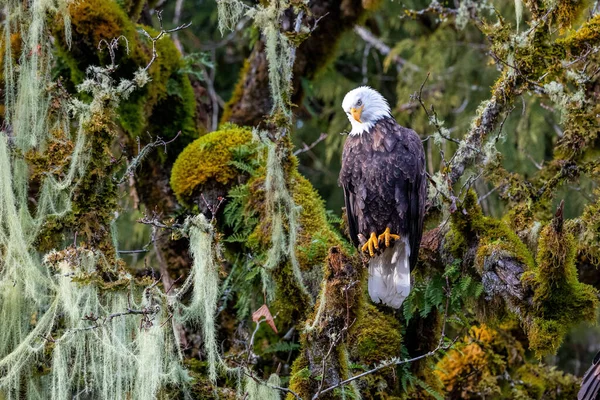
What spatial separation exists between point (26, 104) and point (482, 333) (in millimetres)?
3336

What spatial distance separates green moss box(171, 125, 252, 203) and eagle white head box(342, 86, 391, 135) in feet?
2.46

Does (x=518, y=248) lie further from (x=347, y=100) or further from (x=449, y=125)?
(x=449, y=125)

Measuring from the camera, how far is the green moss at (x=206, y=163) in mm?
5734

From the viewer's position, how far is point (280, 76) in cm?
482

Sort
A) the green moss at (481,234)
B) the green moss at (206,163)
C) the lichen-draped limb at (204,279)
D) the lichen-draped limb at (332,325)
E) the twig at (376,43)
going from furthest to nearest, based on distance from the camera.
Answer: the twig at (376,43) < the green moss at (206,163) < the green moss at (481,234) < the lichen-draped limb at (204,279) < the lichen-draped limb at (332,325)

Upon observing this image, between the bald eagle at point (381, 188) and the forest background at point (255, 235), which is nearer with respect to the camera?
the forest background at point (255, 235)

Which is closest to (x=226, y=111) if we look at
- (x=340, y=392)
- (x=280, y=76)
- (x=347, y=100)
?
(x=347, y=100)

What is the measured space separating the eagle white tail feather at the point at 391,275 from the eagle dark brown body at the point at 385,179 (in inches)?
4.5

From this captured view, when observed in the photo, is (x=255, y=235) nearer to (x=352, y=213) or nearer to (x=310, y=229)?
(x=310, y=229)

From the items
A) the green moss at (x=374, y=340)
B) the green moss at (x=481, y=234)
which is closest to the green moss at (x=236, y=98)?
the green moss at (x=374, y=340)

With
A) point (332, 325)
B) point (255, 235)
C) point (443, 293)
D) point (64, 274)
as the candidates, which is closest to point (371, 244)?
point (443, 293)

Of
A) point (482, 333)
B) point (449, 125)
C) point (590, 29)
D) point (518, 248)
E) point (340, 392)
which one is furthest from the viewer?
point (449, 125)

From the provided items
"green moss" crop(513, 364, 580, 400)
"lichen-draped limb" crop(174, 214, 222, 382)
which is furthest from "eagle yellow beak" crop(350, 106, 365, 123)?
"green moss" crop(513, 364, 580, 400)

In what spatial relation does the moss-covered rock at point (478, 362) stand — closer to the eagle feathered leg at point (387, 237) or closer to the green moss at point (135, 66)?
the eagle feathered leg at point (387, 237)
